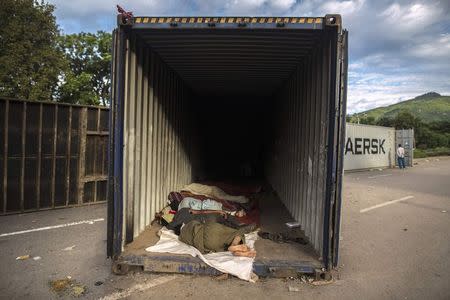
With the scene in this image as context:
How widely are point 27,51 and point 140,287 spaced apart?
68.9 ft

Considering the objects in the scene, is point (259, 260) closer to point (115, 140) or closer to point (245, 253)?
point (245, 253)

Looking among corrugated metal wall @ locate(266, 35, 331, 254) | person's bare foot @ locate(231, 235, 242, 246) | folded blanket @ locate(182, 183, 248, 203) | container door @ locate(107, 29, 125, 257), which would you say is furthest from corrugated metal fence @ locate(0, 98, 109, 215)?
person's bare foot @ locate(231, 235, 242, 246)

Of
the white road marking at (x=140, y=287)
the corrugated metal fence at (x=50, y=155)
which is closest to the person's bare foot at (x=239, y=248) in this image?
the white road marking at (x=140, y=287)

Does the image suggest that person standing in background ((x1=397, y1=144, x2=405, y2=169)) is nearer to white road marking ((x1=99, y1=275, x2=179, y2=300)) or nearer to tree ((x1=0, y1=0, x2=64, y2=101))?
white road marking ((x1=99, y1=275, x2=179, y2=300))

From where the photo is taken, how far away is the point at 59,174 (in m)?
8.27

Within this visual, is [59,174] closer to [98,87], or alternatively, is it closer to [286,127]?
[286,127]

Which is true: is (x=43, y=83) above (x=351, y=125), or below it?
above

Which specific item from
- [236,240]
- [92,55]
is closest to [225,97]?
[236,240]

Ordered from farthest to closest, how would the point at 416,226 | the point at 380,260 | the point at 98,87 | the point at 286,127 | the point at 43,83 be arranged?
the point at 98,87, the point at 43,83, the point at 286,127, the point at 416,226, the point at 380,260

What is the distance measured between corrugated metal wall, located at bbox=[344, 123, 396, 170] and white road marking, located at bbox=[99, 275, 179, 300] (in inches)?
606

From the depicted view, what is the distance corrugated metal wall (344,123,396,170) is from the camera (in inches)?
734

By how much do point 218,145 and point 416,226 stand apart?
8.09 meters

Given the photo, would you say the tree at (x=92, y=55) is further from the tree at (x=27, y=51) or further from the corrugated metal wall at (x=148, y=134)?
the corrugated metal wall at (x=148, y=134)

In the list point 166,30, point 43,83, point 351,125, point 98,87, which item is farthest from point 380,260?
point 98,87
